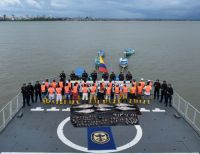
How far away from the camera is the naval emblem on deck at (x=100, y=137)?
46.7 feet

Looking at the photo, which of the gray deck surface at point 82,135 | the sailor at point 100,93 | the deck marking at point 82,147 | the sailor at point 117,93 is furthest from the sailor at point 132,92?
the deck marking at point 82,147

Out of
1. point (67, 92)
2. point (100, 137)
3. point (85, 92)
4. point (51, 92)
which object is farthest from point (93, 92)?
point (100, 137)

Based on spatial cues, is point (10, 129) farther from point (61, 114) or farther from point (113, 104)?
point (113, 104)

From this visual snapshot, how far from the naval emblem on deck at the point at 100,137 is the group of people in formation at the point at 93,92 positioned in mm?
5122

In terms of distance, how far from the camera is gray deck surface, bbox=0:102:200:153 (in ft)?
44.8

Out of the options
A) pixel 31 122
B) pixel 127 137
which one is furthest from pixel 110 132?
pixel 31 122

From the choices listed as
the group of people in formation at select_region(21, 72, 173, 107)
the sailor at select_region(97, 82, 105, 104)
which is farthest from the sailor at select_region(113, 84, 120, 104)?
the sailor at select_region(97, 82, 105, 104)

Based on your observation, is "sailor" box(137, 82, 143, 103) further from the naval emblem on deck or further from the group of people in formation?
the naval emblem on deck

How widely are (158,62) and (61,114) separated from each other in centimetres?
4571

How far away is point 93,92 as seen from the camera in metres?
20.1

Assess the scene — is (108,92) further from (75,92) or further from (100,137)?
(100,137)

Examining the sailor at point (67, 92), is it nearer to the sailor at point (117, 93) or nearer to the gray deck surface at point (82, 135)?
the gray deck surface at point (82, 135)

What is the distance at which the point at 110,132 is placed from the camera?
50.0ft

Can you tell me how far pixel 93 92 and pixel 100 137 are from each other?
5.89m
